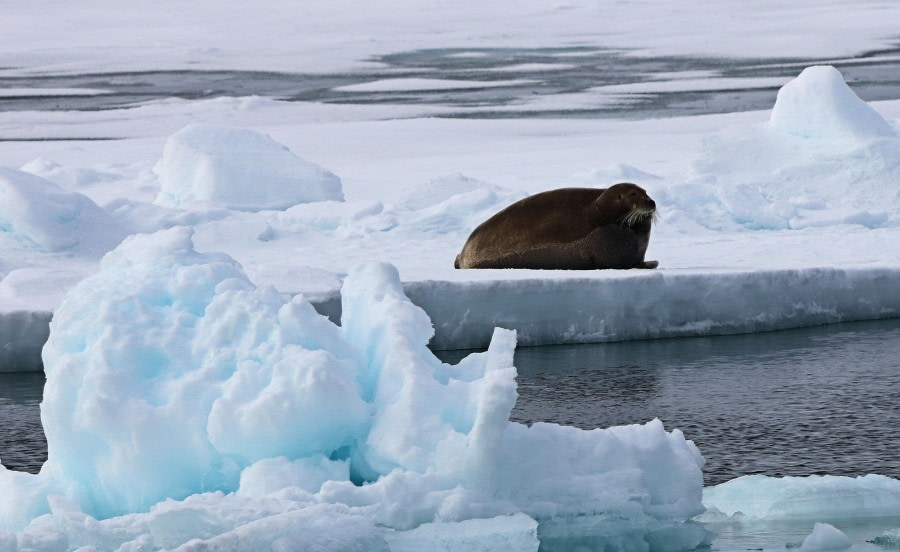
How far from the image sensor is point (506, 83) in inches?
902

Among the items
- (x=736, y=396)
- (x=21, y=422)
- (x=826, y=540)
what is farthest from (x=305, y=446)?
(x=736, y=396)

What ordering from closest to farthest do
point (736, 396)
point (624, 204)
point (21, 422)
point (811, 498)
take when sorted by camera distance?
1. point (811, 498)
2. point (21, 422)
3. point (736, 396)
4. point (624, 204)

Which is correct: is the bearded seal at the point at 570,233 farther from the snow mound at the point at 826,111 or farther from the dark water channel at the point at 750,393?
the snow mound at the point at 826,111

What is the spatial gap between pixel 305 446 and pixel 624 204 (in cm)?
468

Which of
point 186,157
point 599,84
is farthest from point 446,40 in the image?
point 186,157

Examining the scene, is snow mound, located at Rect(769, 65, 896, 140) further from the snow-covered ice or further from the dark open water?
the dark open water

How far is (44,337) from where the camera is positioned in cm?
789

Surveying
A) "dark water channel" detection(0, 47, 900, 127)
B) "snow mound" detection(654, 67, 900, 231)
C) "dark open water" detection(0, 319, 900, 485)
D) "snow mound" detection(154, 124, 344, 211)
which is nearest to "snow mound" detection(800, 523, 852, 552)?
"dark open water" detection(0, 319, 900, 485)

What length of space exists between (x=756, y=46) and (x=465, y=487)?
23126 mm

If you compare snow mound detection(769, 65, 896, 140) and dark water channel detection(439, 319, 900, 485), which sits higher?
snow mound detection(769, 65, 896, 140)

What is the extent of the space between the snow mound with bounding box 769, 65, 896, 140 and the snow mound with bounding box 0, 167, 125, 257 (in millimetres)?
5370

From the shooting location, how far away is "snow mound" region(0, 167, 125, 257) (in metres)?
9.77

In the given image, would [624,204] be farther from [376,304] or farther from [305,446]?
[305,446]

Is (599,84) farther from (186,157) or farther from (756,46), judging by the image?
(186,157)
